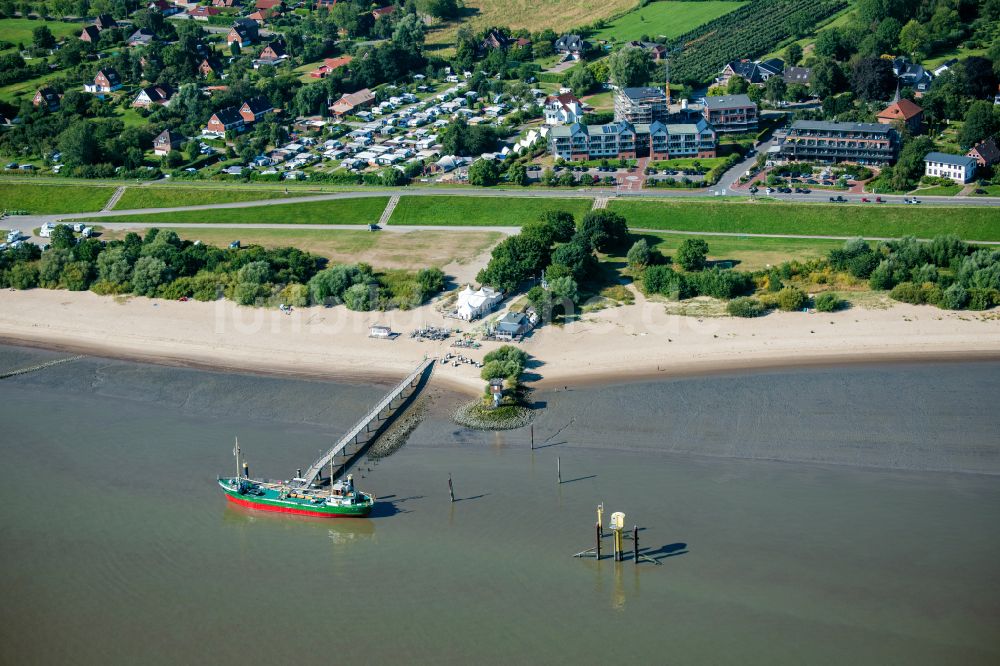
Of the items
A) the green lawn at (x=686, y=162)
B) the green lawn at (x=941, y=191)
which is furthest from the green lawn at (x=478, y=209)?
the green lawn at (x=941, y=191)

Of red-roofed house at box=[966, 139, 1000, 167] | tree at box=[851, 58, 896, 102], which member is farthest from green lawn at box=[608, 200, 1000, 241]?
tree at box=[851, 58, 896, 102]

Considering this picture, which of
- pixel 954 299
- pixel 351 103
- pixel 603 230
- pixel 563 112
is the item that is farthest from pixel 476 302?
pixel 351 103

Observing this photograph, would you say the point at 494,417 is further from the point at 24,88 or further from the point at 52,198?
the point at 24,88

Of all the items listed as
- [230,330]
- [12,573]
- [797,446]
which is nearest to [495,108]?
[230,330]

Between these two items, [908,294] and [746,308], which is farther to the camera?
[908,294]

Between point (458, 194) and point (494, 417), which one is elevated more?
point (458, 194)

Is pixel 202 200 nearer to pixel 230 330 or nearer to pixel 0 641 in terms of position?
pixel 230 330
